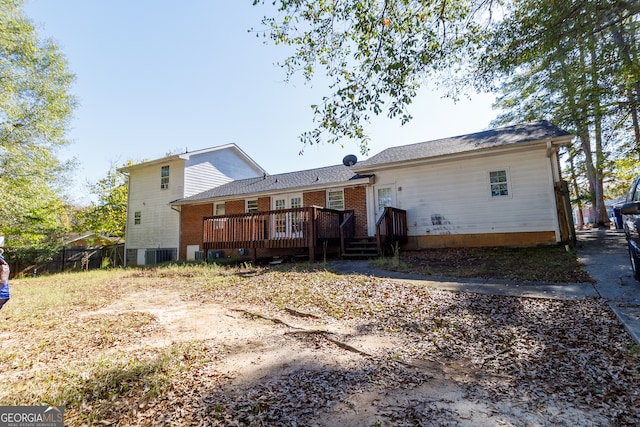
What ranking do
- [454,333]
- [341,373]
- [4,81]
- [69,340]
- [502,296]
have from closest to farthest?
1. [341,373]
2. [454,333]
3. [69,340]
4. [502,296]
5. [4,81]

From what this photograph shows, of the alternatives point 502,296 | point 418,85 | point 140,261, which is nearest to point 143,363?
point 502,296

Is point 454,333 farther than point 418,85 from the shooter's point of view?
No

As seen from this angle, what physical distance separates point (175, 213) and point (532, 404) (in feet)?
59.4

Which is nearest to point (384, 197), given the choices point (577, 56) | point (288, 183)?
point (288, 183)

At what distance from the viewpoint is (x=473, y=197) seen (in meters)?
10.8

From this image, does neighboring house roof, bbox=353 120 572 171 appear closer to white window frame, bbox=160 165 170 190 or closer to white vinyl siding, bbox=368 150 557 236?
white vinyl siding, bbox=368 150 557 236

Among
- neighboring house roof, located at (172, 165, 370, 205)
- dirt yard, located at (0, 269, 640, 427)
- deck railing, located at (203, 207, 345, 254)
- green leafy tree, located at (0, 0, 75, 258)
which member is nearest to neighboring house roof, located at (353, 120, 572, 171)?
neighboring house roof, located at (172, 165, 370, 205)

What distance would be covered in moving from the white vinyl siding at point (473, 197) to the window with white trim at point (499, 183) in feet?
0.34

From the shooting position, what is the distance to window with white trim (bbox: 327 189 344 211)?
1309 cm

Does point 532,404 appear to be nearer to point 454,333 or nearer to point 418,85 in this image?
point 454,333

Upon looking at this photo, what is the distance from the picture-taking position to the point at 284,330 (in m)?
3.97

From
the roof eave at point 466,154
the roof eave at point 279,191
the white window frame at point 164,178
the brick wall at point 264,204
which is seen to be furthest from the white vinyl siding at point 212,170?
the roof eave at point 466,154

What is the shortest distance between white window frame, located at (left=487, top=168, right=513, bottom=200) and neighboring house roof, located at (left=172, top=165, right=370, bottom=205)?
4447mm

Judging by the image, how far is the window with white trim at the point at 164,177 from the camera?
17.8 metres
